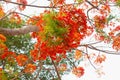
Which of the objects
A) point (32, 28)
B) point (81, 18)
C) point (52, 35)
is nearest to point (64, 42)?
point (52, 35)

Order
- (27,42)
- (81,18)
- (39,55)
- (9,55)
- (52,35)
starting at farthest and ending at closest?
(27,42)
(9,55)
(39,55)
(81,18)
(52,35)

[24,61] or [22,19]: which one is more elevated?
[22,19]

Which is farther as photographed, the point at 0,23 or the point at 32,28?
the point at 0,23

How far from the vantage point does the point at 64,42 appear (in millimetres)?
5246

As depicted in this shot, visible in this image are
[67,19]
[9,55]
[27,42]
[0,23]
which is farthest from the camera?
[27,42]

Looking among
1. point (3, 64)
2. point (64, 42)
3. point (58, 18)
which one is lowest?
point (3, 64)

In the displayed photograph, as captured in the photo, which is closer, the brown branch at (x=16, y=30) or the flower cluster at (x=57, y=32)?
the flower cluster at (x=57, y=32)

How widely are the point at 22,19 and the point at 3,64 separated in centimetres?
164

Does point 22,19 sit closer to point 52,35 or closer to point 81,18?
point 81,18

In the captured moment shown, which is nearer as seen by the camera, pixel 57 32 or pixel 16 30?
pixel 57 32

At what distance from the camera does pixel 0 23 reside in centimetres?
1053

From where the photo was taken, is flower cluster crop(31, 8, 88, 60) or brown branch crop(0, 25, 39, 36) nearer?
flower cluster crop(31, 8, 88, 60)

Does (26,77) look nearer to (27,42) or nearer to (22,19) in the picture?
(27,42)

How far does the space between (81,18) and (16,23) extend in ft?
15.9
